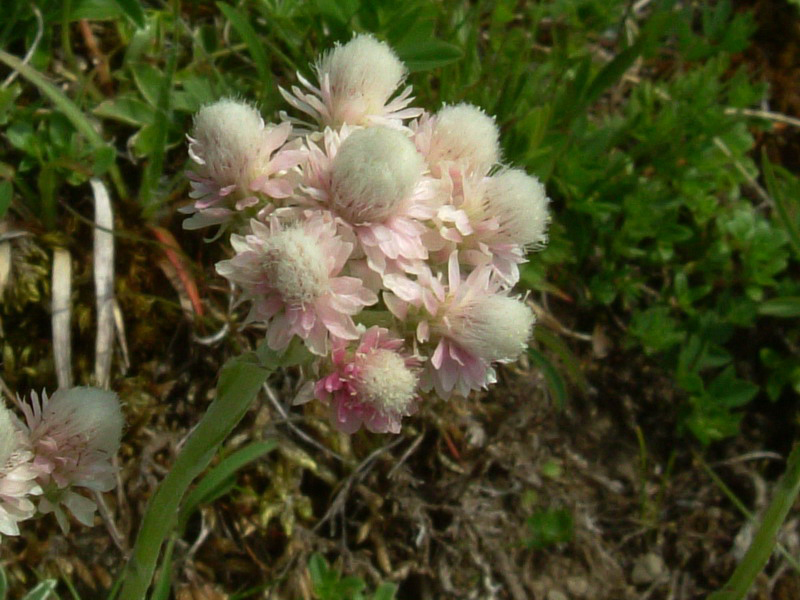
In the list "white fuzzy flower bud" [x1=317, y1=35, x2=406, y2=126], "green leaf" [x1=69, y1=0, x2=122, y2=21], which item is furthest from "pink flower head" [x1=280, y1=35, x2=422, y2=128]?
"green leaf" [x1=69, y1=0, x2=122, y2=21]

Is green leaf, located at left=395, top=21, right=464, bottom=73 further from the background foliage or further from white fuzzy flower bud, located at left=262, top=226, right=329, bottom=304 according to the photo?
white fuzzy flower bud, located at left=262, top=226, right=329, bottom=304

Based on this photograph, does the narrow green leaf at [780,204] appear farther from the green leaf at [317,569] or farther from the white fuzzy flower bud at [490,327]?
the green leaf at [317,569]

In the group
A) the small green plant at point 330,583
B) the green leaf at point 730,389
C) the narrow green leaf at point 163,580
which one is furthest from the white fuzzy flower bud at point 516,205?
the green leaf at point 730,389

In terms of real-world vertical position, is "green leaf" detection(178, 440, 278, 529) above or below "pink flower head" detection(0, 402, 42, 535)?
below

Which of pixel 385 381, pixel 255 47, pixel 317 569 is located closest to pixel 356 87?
pixel 385 381

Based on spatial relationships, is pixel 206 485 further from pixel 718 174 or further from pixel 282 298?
pixel 718 174

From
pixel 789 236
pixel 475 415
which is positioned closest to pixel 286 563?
pixel 475 415

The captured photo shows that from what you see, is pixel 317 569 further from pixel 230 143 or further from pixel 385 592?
pixel 230 143
